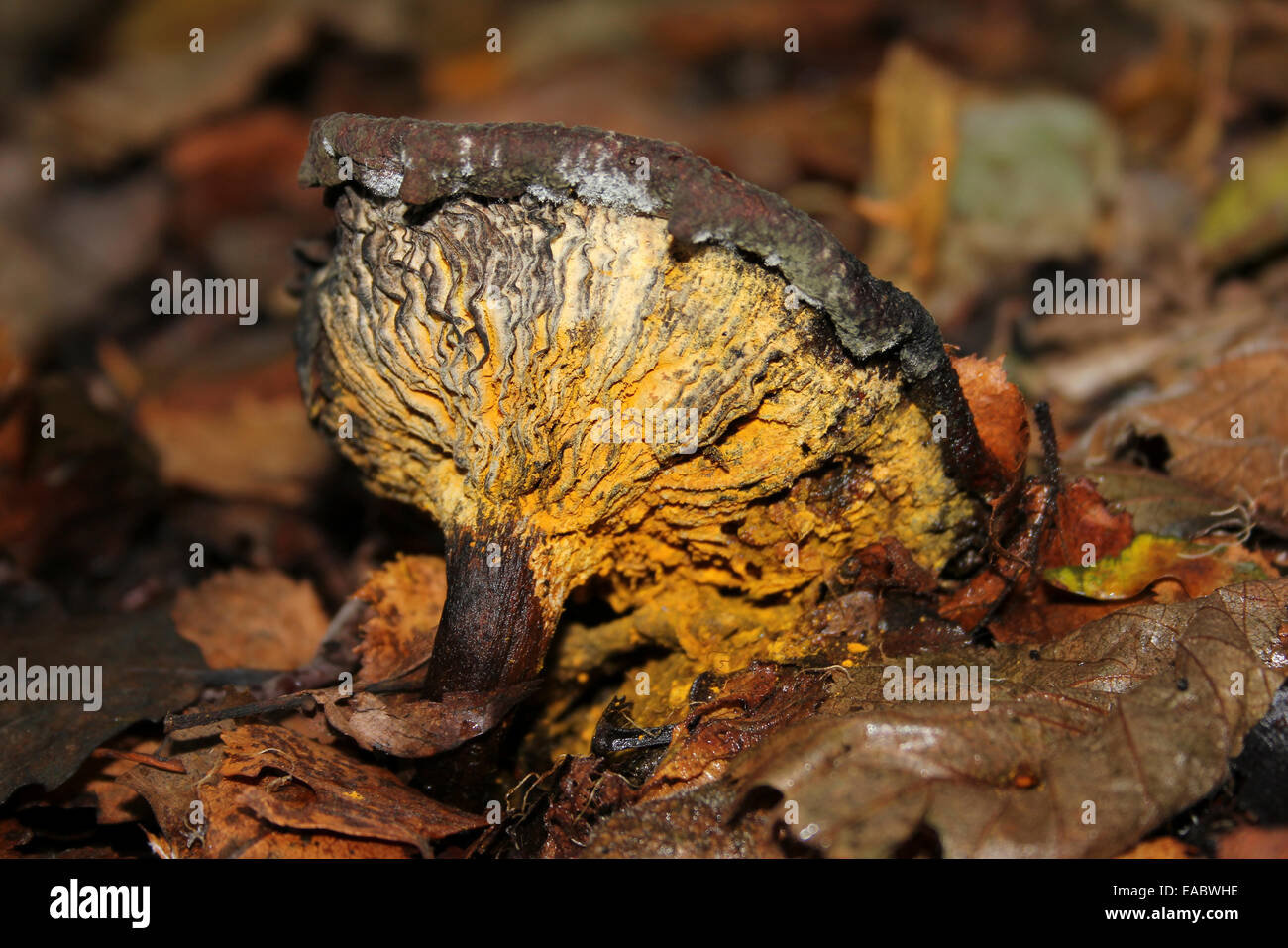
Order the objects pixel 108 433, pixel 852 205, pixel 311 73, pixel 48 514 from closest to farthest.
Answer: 1. pixel 48 514
2. pixel 108 433
3. pixel 852 205
4. pixel 311 73

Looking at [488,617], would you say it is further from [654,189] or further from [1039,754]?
[1039,754]

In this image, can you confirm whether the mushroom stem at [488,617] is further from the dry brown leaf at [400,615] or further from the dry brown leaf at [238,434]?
the dry brown leaf at [238,434]

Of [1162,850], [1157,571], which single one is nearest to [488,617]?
[1162,850]

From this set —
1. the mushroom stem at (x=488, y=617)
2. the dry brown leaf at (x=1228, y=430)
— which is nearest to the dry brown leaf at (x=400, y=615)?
the mushroom stem at (x=488, y=617)

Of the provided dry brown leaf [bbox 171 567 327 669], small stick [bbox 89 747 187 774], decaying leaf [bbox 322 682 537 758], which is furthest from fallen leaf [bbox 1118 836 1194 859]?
dry brown leaf [bbox 171 567 327 669]
